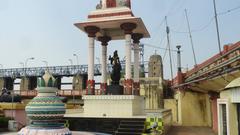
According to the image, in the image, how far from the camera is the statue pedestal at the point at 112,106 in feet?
59.7

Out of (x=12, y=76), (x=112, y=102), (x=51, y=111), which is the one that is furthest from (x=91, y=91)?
(x=12, y=76)

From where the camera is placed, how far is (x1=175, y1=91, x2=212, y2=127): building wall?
28641 mm

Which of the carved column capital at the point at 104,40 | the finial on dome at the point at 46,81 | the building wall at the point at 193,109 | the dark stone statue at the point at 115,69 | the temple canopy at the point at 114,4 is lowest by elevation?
the building wall at the point at 193,109

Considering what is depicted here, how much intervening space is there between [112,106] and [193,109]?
44.0 feet

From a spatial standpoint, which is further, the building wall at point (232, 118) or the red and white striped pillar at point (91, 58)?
the red and white striped pillar at point (91, 58)

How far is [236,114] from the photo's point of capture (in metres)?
9.35

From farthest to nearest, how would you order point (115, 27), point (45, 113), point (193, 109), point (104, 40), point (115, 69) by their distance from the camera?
point (193, 109) → point (104, 40) → point (115, 27) → point (115, 69) → point (45, 113)

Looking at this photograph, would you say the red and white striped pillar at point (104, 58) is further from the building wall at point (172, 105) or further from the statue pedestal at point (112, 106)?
the building wall at point (172, 105)

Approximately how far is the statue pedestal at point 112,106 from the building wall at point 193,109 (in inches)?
441

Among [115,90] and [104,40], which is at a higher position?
[104,40]

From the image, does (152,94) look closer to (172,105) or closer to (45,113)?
(172,105)

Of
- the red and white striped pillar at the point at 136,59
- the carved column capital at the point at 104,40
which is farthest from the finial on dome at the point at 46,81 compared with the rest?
the carved column capital at the point at 104,40

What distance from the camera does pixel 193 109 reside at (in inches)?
1150

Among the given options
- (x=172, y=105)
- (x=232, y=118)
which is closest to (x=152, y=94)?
(x=172, y=105)
